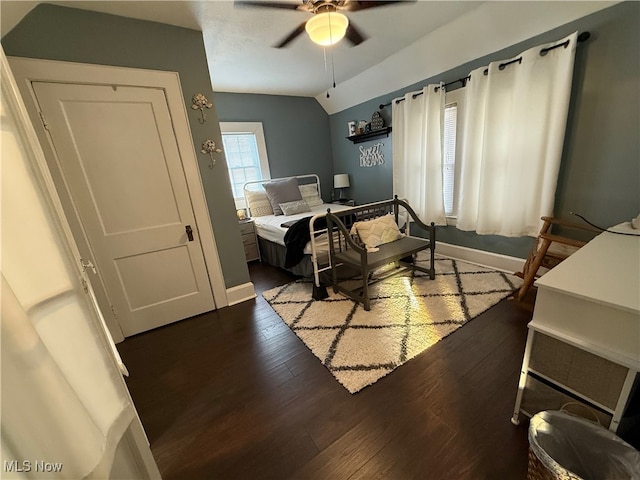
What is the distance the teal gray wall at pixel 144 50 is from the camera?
1.65 metres

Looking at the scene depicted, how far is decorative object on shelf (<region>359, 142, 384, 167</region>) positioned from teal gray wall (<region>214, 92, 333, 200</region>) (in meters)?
0.85

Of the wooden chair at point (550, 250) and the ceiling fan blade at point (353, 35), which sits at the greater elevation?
the ceiling fan blade at point (353, 35)

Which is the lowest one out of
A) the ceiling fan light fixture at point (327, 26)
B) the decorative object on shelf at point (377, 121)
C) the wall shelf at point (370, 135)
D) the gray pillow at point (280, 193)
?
the gray pillow at point (280, 193)

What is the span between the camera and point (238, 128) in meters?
3.99

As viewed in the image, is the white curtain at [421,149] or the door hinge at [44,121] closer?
the door hinge at [44,121]

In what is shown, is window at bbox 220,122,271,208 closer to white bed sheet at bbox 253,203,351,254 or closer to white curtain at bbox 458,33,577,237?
white bed sheet at bbox 253,203,351,254

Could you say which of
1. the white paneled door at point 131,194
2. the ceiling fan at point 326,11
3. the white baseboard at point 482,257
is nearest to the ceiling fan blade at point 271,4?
the ceiling fan at point 326,11

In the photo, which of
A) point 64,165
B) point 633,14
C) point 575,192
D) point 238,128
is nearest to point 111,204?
point 64,165

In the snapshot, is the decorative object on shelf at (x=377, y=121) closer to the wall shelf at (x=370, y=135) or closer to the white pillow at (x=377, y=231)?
the wall shelf at (x=370, y=135)

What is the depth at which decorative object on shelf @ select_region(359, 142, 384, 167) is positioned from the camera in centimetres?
403

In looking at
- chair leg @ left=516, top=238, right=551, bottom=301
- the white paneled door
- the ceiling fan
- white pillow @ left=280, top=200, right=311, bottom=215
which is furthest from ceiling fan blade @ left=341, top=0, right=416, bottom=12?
white pillow @ left=280, top=200, right=311, bottom=215

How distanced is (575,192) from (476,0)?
187cm

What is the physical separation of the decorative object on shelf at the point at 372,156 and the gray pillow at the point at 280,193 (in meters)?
1.30

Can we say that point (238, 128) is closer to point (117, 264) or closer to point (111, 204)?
point (111, 204)
